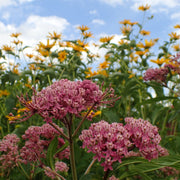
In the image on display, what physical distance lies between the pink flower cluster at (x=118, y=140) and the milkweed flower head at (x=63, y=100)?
4.3 inches

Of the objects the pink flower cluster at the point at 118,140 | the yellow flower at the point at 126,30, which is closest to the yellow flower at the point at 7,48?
the yellow flower at the point at 126,30

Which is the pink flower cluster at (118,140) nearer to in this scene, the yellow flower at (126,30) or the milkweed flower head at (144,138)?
the milkweed flower head at (144,138)

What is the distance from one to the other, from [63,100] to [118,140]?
0.87 feet

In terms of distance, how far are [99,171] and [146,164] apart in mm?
582

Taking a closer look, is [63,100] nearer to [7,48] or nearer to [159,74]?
[159,74]

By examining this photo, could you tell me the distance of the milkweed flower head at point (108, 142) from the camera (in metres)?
0.88

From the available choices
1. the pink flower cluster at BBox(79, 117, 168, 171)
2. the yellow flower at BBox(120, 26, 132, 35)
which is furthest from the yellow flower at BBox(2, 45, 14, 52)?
the pink flower cluster at BBox(79, 117, 168, 171)

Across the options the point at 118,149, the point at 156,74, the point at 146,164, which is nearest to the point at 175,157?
the point at 146,164

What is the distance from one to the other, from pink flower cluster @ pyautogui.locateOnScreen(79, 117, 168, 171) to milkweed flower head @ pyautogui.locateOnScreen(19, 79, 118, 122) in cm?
11

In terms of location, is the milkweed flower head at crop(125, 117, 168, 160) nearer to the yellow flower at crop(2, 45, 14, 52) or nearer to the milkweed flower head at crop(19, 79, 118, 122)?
the milkweed flower head at crop(19, 79, 118, 122)

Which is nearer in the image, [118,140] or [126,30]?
[118,140]

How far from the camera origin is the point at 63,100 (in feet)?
3.11

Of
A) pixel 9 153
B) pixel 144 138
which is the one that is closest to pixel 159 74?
pixel 144 138

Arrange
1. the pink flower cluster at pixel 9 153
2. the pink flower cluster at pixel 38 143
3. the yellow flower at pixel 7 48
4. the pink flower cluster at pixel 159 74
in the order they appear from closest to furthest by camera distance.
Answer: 1. the pink flower cluster at pixel 38 143
2. the pink flower cluster at pixel 9 153
3. the pink flower cluster at pixel 159 74
4. the yellow flower at pixel 7 48
